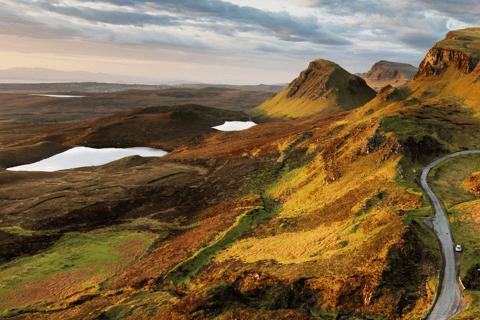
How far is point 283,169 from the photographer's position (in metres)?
72.8

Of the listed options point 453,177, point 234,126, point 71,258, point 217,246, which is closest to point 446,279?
point 453,177

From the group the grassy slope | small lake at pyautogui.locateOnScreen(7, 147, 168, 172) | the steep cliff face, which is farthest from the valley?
small lake at pyautogui.locateOnScreen(7, 147, 168, 172)

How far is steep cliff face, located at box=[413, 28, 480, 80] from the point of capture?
275ft

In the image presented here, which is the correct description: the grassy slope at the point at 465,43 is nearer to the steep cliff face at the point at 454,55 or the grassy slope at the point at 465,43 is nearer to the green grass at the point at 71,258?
the steep cliff face at the point at 454,55

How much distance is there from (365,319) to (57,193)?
69.3 meters

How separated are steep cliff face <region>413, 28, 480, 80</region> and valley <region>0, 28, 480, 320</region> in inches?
23.1

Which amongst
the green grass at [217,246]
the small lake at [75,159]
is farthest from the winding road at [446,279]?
the small lake at [75,159]

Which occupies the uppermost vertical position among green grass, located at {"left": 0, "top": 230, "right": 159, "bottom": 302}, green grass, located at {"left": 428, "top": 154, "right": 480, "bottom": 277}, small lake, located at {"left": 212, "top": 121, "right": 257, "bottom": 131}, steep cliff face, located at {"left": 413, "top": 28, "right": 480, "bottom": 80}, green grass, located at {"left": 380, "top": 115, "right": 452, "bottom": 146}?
steep cliff face, located at {"left": 413, "top": 28, "right": 480, "bottom": 80}

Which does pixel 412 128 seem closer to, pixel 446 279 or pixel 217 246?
pixel 446 279

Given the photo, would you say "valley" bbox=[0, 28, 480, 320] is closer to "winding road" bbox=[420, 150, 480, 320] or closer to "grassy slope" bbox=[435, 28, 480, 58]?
"winding road" bbox=[420, 150, 480, 320]

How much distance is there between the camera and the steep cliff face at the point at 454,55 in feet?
275

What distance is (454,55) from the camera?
292 feet

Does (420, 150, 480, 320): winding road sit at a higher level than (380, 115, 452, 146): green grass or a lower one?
lower

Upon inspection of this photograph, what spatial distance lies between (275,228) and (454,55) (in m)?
92.1
